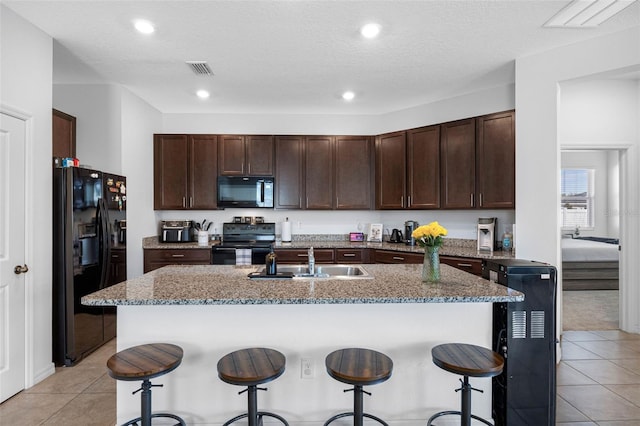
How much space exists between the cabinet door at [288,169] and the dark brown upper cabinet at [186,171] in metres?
0.85

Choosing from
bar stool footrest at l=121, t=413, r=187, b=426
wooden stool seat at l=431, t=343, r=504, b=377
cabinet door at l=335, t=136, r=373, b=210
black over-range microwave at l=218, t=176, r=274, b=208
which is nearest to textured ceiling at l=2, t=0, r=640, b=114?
cabinet door at l=335, t=136, r=373, b=210

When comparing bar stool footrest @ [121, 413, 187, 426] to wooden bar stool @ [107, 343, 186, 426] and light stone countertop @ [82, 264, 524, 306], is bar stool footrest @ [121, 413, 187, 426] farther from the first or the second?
light stone countertop @ [82, 264, 524, 306]

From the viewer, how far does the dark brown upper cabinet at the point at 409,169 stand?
434cm

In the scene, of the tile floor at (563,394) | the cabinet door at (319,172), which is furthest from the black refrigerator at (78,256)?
the cabinet door at (319,172)

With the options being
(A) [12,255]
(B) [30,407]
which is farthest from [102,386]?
(A) [12,255]

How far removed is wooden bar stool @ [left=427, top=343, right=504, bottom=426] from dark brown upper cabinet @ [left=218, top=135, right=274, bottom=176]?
11.5 feet

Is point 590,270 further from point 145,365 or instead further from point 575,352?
point 145,365

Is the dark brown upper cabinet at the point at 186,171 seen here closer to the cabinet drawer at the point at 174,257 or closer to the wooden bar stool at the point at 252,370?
the cabinet drawer at the point at 174,257

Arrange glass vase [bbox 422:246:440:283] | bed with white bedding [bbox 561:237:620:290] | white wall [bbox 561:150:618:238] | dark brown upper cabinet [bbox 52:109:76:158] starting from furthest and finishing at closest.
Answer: white wall [bbox 561:150:618:238]
bed with white bedding [bbox 561:237:620:290]
dark brown upper cabinet [bbox 52:109:76:158]
glass vase [bbox 422:246:440:283]

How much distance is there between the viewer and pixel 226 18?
2623mm

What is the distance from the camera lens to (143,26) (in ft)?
8.86

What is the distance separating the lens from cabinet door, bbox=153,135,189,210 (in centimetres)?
477

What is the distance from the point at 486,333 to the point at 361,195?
2.96 metres

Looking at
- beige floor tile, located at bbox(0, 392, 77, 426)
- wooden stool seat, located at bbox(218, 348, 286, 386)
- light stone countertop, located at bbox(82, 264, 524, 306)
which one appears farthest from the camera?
beige floor tile, located at bbox(0, 392, 77, 426)
